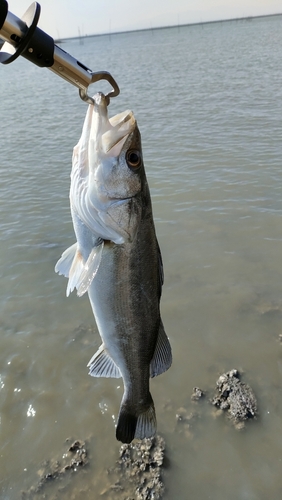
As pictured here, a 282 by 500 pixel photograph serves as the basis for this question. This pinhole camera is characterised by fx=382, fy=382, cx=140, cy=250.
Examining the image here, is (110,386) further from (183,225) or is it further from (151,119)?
(151,119)

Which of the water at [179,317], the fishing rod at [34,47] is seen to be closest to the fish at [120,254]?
the fishing rod at [34,47]

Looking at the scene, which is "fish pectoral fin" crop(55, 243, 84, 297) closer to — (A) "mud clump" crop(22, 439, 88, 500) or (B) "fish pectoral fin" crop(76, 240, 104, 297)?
(B) "fish pectoral fin" crop(76, 240, 104, 297)

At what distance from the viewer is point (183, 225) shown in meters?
7.63

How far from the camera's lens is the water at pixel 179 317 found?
3.72 metres

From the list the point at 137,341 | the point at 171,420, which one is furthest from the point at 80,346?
the point at 137,341

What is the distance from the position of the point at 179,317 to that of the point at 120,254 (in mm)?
3138

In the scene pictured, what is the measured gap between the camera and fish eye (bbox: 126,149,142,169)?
2.36 metres

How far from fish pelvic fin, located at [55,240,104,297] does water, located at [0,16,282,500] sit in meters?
2.15

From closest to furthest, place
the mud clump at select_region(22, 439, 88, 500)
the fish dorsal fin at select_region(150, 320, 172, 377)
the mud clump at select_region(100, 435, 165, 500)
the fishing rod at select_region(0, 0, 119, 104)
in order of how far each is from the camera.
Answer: the fishing rod at select_region(0, 0, 119, 104) < the fish dorsal fin at select_region(150, 320, 172, 377) < the mud clump at select_region(100, 435, 165, 500) < the mud clump at select_region(22, 439, 88, 500)

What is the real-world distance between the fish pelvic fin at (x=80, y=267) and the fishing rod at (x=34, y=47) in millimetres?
997

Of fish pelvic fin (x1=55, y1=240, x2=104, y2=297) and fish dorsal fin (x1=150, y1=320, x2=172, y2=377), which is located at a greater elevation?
fish pelvic fin (x1=55, y1=240, x2=104, y2=297)

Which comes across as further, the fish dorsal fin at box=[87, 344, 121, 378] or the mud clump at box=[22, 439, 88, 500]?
the mud clump at box=[22, 439, 88, 500]

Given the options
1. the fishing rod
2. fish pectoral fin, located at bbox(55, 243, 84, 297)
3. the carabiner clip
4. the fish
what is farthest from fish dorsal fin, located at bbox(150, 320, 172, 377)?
the fishing rod

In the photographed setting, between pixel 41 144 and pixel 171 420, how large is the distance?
1179 centimetres
